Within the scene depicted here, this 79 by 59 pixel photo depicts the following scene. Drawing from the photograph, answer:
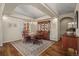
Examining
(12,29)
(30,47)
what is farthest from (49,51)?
(12,29)

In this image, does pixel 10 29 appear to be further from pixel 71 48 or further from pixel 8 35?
pixel 71 48

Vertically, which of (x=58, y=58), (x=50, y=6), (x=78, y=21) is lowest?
(x=58, y=58)

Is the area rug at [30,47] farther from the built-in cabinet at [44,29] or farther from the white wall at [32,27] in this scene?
the white wall at [32,27]

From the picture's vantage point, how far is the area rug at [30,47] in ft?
5.19

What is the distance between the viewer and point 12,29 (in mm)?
1567

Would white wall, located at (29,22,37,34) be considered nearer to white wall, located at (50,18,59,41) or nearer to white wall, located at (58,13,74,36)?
white wall, located at (50,18,59,41)

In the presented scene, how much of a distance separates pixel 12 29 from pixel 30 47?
43cm

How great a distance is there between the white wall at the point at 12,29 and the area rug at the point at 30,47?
10 centimetres

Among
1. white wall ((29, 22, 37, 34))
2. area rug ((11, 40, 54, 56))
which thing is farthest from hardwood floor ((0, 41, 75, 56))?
white wall ((29, 22, 37, 34))

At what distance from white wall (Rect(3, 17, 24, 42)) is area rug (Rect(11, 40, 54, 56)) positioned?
0.33 feet

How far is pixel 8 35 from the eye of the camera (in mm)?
1550

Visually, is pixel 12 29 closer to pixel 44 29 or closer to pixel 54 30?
pixel 44 29

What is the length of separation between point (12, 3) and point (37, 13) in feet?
1.51

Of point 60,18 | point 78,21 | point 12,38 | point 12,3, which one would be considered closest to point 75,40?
point 78,21
